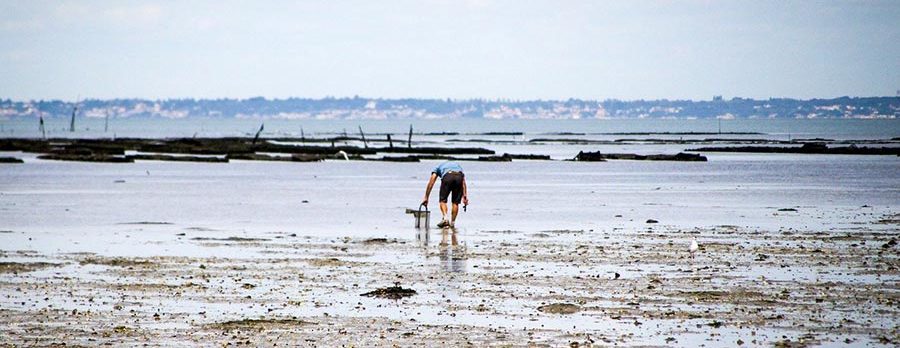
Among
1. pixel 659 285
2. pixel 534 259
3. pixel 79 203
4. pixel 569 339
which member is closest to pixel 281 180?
pixel 79 203

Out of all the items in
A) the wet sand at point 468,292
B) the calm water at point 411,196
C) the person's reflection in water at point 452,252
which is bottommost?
the calm water at point 411,196

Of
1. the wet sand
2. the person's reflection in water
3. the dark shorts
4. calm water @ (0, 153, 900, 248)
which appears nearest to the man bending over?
the dark shorts

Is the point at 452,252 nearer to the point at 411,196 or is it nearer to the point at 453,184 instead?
the point at 453,184

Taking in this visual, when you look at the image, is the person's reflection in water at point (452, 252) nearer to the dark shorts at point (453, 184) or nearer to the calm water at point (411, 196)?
the calm water at point (411, 196)

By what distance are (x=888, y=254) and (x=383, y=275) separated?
7.48m

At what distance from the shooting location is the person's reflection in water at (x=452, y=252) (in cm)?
1742

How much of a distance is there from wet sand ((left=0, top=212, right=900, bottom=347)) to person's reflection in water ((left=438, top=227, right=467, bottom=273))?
0.05 meters

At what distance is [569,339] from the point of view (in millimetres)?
11133

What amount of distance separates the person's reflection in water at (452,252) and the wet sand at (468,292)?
5 cm

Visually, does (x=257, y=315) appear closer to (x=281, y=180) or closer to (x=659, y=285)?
(x=659, y=285)

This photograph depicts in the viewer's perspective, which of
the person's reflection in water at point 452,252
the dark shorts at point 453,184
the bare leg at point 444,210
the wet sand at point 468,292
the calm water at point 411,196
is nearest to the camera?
the wet sand at point 468,292

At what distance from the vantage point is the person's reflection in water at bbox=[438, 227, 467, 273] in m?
17.4

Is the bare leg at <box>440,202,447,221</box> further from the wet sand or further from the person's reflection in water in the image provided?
the wet sand

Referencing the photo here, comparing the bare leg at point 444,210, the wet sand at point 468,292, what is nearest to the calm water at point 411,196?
the bare leg at point 444,210
